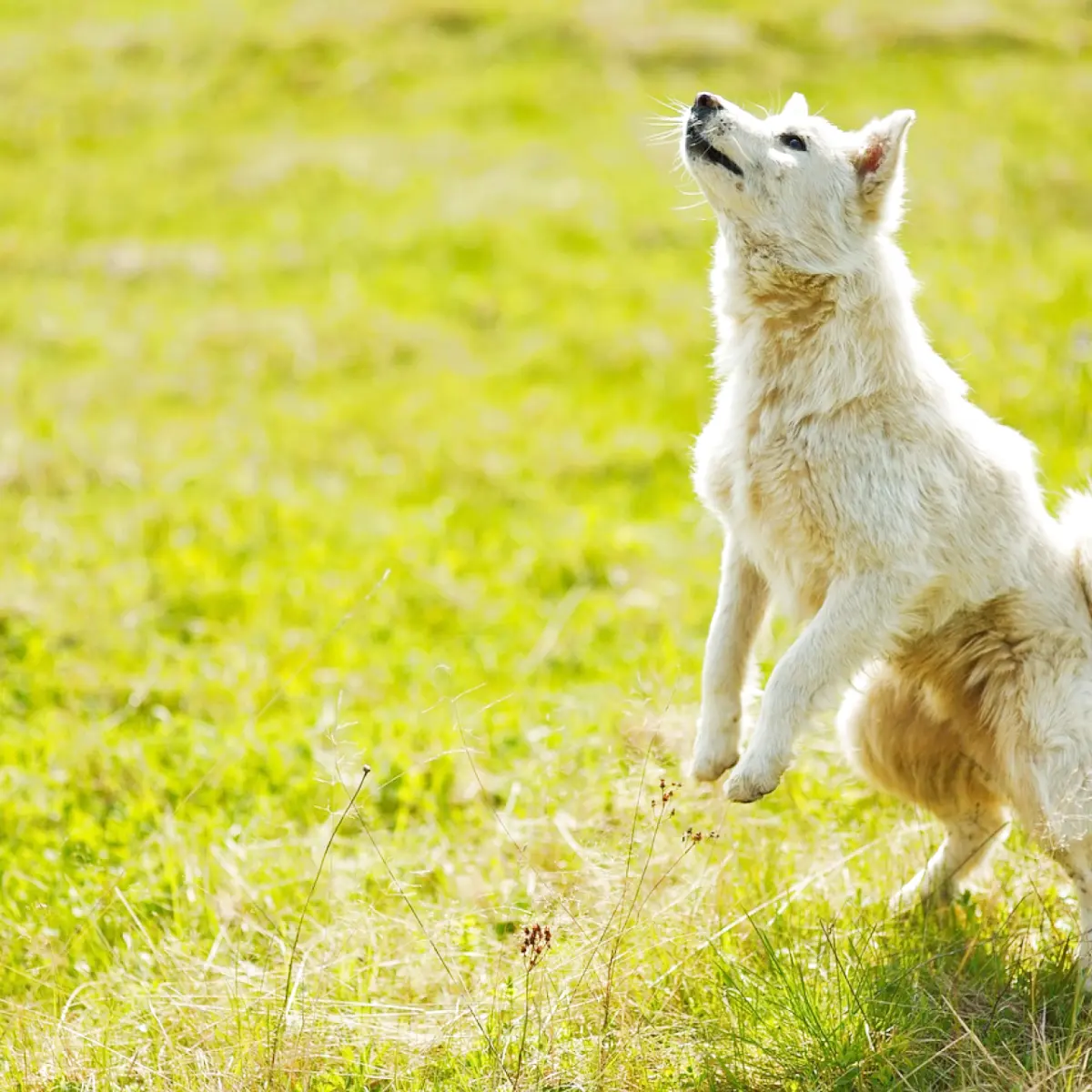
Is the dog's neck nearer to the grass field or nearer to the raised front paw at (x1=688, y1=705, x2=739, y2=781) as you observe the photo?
the raised front paw at (x1=688, y1=705, x2=739, y2=781)

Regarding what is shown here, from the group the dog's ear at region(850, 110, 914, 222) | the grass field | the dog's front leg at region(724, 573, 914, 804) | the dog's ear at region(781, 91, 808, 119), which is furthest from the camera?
the dog's ear at region(781, 91, 808, 119)

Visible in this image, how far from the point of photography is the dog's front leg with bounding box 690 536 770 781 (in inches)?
164

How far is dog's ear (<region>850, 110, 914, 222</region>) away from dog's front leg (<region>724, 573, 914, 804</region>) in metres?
1.19

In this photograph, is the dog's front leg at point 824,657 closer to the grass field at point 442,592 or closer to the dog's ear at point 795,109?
the grass field at point 442,592

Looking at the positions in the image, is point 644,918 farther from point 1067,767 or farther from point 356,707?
point 356,707

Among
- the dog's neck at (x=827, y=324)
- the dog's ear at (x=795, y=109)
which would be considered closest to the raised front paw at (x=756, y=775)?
the dog's neck at (x=827, y=324)

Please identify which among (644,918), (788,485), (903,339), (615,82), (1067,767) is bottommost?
(615,82)

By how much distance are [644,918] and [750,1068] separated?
61cm

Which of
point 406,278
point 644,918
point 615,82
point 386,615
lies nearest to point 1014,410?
point 386,615

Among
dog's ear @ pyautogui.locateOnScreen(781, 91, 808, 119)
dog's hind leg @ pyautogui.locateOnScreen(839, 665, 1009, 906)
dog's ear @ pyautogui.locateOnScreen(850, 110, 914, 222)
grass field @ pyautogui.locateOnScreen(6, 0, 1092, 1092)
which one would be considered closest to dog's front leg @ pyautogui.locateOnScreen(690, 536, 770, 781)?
grass field @ pyautogui.locateOnScreen(6, 0, 1092, 1092)

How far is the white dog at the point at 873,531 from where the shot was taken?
3822 mm

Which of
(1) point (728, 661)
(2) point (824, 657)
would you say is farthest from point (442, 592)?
(2) point (824, 657)

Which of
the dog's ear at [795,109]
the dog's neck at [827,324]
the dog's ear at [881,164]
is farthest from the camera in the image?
the dog's ear at [795,109]

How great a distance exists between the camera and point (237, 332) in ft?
38.2
